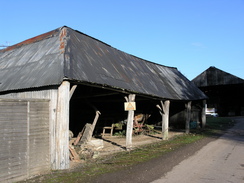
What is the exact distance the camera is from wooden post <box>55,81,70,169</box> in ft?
23.2

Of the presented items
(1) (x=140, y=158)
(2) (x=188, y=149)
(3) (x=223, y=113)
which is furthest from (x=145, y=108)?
(3) (x=223, y=113)

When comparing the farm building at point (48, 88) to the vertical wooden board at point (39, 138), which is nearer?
the farm building at point (48, 88)

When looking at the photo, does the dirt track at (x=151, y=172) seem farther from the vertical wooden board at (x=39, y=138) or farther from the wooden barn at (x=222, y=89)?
the wooden barn at (x=222, y=89)

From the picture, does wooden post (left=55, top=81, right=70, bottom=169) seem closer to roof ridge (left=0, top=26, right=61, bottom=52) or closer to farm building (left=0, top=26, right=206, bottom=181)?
farm building (left=0, top=26, right=206, bottom=181)

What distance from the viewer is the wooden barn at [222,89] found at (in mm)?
38491

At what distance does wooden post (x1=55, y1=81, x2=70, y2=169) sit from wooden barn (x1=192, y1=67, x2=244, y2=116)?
35.7m

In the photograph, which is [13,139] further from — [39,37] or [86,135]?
[39,37]

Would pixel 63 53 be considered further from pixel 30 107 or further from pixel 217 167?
pixel 217 167

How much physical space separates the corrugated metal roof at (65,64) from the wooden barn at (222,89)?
95.7 feet

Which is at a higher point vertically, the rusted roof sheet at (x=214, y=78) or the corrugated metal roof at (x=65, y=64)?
the rusted roof sheet at (x=214, y=78)

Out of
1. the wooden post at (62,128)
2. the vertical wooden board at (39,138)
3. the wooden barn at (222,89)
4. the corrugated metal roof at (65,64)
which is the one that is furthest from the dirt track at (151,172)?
the wooden barn at (222,89)

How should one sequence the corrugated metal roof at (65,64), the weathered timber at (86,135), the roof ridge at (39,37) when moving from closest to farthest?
the corrugated metal roof at (65,64) → the roof ridge at (39,37) → the weathered timber at (86,135)

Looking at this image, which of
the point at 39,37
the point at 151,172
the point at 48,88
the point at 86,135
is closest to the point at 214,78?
the point at 86,135

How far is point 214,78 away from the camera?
39562 millimetres
